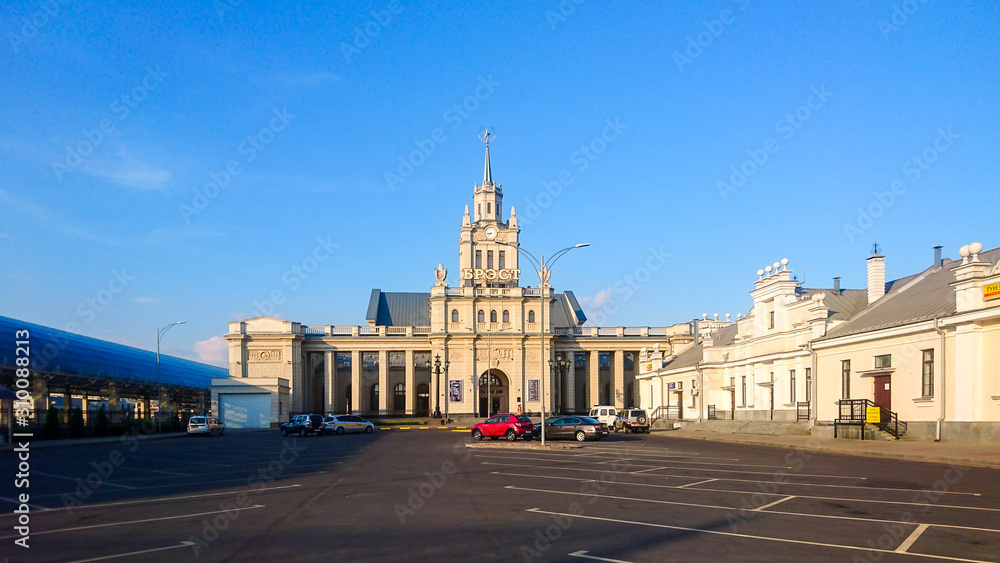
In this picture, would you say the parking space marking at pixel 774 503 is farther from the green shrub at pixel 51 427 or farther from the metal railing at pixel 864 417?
the green shrub at pixel 51 427

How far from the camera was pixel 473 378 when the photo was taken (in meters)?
93.1

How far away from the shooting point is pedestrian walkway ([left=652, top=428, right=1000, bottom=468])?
23688mm

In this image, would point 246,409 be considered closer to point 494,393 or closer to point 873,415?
point 494,393

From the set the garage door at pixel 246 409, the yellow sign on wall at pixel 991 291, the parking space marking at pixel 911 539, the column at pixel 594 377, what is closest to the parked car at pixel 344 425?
the garage door at pixel 246 409

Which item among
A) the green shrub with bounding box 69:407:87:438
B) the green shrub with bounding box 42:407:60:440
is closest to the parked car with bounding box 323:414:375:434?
the green shrub with bounding box 69:407:87:438

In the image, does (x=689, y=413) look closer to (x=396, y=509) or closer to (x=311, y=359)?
(x=396, y=509)

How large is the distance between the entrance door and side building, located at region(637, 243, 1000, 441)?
0.05 metres

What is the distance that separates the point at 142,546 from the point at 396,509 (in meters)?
4.72

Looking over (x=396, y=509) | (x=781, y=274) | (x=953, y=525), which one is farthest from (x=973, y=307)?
(x=396, y=509)

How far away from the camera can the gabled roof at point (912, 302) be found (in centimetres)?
3244

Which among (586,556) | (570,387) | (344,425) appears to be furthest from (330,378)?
(586,556)

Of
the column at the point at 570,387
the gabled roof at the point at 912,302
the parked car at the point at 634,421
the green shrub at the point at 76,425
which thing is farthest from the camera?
the column at the point at 570,387

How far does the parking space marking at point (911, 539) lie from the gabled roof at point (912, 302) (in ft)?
70.6

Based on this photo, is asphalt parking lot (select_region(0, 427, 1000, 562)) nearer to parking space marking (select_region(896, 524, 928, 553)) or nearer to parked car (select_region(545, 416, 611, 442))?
parking space marking (select_region(896, 524, 928, 553))
